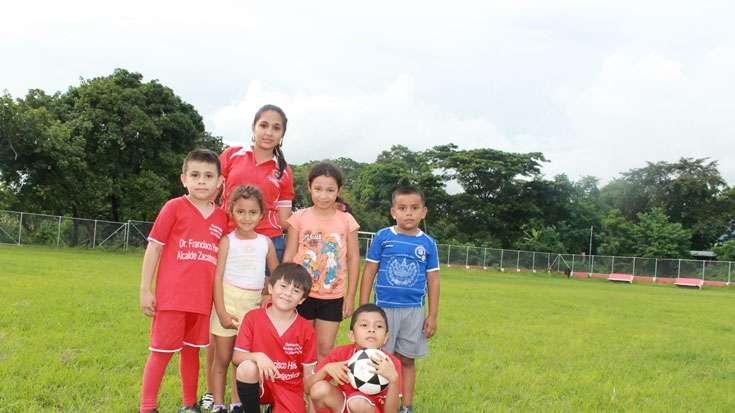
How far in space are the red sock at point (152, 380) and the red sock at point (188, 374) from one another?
0.54 feet

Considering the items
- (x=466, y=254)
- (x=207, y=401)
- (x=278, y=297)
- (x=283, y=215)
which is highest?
(x=283, y=215)

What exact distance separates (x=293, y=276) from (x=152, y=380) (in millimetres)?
1027

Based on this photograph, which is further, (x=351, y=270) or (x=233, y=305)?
(x=351, y=270)

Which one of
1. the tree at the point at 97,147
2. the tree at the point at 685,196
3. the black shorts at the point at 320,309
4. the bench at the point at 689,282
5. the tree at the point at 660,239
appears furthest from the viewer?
the tree at the point at 685,196

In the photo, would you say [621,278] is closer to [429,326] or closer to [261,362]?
[429,326]

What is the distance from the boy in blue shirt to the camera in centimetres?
374

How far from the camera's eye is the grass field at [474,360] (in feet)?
12.0

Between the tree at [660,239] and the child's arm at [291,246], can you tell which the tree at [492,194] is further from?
the child's arm at [291,246]

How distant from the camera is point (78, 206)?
74.2 feet

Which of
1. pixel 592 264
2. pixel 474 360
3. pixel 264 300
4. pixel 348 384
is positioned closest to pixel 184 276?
pixel 264 300

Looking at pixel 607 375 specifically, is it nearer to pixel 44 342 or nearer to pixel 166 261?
pixel 166 261

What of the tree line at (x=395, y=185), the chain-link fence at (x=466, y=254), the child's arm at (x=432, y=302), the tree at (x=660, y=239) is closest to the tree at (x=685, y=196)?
the tree line at (x=395, y=185)

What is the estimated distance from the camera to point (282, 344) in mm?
3193

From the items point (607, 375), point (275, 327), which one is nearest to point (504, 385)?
point (607, 375)
